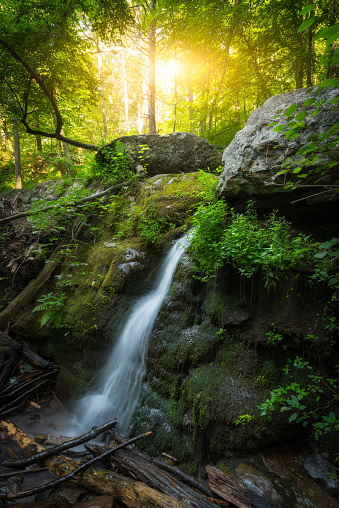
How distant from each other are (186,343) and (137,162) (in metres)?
6.50

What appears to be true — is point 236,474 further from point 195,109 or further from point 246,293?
point 195,109

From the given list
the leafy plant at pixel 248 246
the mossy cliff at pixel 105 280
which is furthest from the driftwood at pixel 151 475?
the leafy plant at pixel 248 246

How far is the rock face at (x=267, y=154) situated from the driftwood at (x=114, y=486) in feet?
12.3

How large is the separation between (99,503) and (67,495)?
1.49 ft

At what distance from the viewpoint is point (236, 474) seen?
2.37 metres

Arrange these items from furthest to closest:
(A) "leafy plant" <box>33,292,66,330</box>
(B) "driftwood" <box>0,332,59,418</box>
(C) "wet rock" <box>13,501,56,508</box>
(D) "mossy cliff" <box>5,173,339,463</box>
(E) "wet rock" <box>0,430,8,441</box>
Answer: (A) "leafy plant" <box>33,292,66,330</box>
(B) "driftwood" <box>0,332,59,418</box>
(E) "wet rock" <box>0,430,8,441</box>
(D) "mossy cliff" <box>5,173,339,463</box>
(C) "wet rock" <box>13,501,56,508</box>

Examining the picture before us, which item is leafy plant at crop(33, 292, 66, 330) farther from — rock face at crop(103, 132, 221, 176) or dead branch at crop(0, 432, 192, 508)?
rock face at crop(103, 132, 221, 176)

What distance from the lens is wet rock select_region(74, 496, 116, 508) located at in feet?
7.11

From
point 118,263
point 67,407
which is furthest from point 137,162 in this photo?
point 67,407

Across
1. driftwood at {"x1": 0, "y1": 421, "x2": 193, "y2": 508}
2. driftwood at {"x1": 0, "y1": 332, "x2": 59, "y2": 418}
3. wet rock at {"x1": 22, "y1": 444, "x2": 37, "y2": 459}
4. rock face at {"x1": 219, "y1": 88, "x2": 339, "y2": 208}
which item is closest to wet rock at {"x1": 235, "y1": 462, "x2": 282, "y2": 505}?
driftwood at {"x1": 0, "y1": 421, "x2": 193, "y2": 508}

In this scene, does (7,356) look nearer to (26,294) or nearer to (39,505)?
(26,294)

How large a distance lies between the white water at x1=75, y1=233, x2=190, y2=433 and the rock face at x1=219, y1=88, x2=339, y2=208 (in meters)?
1.30

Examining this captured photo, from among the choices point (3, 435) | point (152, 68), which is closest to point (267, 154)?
point (3, 435)

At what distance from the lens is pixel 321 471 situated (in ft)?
7.56
